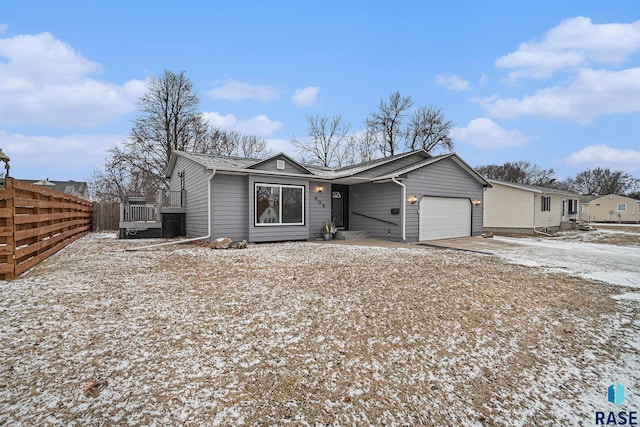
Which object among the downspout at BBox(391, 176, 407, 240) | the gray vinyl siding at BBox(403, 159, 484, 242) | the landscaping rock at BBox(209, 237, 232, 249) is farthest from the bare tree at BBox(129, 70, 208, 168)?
the gray vinyl siding at BBox(403, 159, 484, 242)

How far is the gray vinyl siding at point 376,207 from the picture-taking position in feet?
38.5

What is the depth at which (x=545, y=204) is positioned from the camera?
20016 millimetres

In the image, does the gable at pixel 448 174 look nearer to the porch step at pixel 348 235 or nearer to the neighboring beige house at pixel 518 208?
the porch step at pixel 348 235

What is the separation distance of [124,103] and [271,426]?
77.1 ft

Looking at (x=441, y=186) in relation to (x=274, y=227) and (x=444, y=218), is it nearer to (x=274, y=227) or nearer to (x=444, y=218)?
(x=444, y=218)

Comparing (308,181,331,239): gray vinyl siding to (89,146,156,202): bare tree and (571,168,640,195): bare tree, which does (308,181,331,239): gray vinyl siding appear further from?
(571,168,640,195): bare tree

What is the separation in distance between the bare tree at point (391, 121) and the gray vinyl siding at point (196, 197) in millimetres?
19521

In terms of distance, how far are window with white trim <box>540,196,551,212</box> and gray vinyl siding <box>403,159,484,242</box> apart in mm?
8680

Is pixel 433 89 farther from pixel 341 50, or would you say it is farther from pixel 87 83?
pixel 87 83

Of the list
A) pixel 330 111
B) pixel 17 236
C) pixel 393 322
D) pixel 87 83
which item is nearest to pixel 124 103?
pixel 87 83

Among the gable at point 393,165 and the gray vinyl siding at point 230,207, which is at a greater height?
the gable at point 393,165

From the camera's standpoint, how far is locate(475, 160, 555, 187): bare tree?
3631cm

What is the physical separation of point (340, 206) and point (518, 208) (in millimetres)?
12650

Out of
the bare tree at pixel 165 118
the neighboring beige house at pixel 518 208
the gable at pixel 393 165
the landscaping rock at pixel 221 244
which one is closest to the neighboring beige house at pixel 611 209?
the neighboring beige house at pixel 518 208
